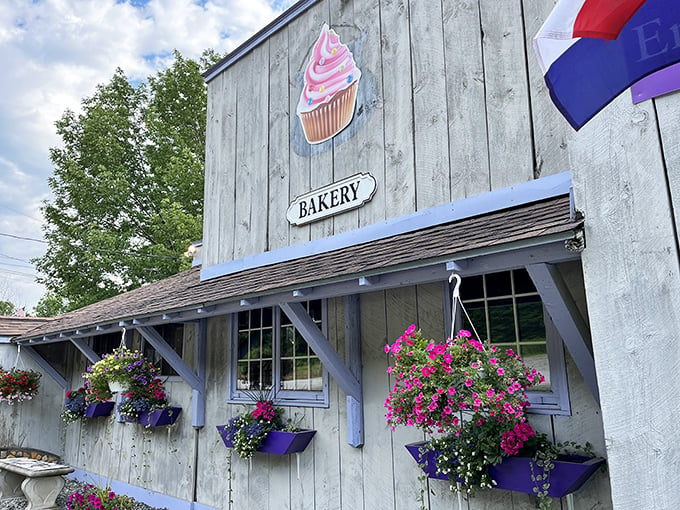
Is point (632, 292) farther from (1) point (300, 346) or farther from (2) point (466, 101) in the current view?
(1) point (300, 346)

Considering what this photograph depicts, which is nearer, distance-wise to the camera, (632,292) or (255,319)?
(632,292)

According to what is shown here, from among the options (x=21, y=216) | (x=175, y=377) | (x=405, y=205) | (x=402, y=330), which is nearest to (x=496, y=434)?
(x=402, y=330)

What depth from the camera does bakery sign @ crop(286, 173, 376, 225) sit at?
4.52 m

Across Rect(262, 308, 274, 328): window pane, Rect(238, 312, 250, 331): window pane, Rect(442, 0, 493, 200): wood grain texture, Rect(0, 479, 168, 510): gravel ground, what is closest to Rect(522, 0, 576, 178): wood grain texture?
Rect(442, 0, 493, 200): wood grain texture

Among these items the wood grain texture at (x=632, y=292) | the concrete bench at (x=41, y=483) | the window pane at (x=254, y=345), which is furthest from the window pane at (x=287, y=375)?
the concrete bench at (x=41, y=483)

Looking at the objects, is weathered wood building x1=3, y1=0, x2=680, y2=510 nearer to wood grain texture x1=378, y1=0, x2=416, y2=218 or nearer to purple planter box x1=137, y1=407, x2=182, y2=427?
wood grain texture x1=378, y1=0, x2=416, y2=218

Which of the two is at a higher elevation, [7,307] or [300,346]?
[7,307]

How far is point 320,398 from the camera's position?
468cm

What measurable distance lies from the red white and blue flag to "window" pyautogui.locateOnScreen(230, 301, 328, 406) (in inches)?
128

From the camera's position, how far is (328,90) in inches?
195

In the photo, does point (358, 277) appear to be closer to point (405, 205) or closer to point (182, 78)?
A: point (405, 205)

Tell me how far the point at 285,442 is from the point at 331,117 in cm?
295

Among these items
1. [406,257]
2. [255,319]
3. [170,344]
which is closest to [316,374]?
[255,319]

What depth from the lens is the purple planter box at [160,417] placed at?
6137mm
